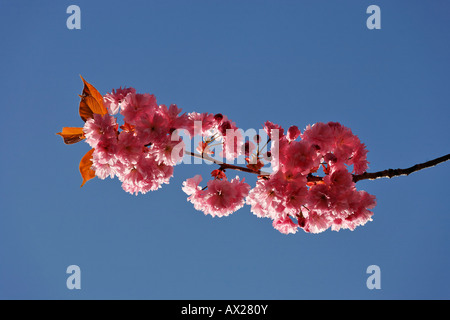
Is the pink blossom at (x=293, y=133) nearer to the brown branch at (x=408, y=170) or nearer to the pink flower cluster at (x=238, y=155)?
the pink flower cluster at (x=238, y=155)

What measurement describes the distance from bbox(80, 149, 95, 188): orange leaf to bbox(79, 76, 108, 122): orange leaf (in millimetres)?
241

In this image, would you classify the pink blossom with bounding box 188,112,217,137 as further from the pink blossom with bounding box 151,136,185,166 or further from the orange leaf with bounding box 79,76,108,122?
the orange leaf with bounding box 79,76,108,122

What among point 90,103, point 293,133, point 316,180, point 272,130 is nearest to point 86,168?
point 90,103

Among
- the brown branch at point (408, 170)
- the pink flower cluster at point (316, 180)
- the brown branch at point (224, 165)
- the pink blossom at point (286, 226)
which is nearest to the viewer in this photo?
the brown branch at point (408, 170)

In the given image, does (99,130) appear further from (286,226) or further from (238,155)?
(286,226)

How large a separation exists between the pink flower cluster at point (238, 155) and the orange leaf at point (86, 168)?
0.46 ft

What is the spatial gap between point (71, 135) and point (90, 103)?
25cm

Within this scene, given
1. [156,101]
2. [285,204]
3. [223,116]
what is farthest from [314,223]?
[156,101]

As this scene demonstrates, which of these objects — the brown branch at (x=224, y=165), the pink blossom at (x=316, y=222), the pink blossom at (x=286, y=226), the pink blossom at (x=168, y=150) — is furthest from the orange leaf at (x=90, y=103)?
the pink blossom at (x=316, y=222)

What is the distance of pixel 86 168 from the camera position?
6.28 feet

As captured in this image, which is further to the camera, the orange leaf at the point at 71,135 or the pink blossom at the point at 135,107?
the orange leaf at the point at 71,135

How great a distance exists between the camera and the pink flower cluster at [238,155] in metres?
1.71

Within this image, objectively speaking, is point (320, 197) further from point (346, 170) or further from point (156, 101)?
point (156, 101)

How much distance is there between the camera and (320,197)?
1.71 m
